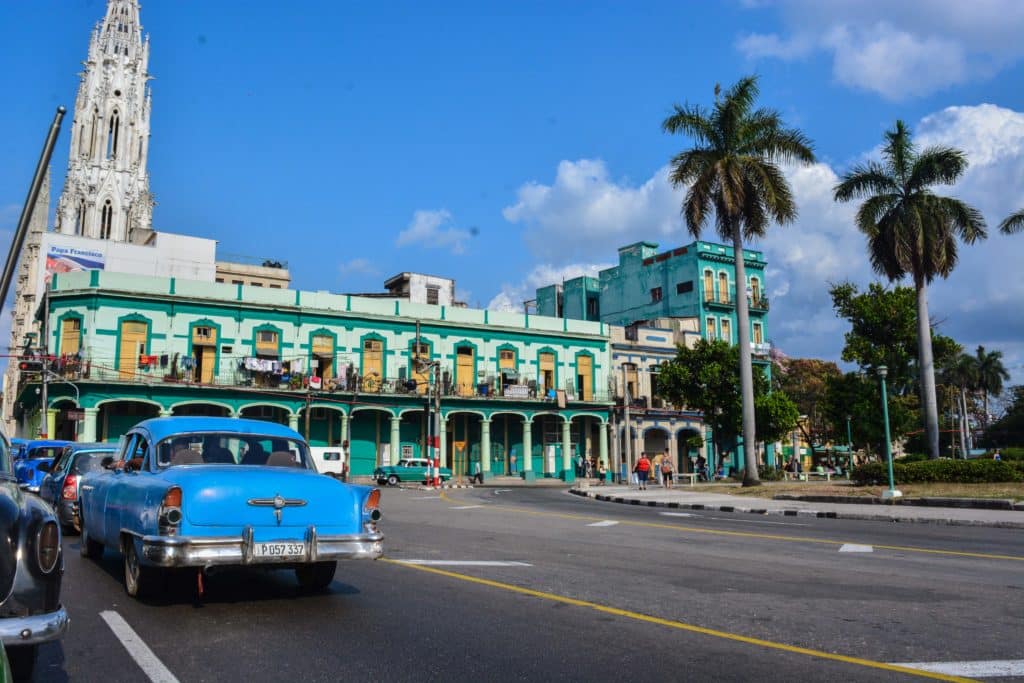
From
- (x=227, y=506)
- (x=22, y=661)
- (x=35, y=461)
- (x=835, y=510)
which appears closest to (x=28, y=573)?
(x=22, y=661)

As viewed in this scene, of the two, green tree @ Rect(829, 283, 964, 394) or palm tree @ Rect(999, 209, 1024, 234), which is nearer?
palm tree @ Rect(999, 209, 1024, 234)

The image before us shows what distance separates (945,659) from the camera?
5348 millimetres

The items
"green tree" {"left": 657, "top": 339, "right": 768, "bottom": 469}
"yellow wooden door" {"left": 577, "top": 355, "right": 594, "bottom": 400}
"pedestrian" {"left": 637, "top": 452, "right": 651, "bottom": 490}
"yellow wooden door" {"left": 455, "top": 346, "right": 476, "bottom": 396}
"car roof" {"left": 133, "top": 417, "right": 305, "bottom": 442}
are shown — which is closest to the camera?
"car roof" {"left": 133, "top": 417, "right": 305, "bottom": 442}

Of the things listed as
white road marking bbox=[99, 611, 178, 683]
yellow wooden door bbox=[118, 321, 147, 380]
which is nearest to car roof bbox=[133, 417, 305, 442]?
white road marking bbox=[99, 611, 178, 683]

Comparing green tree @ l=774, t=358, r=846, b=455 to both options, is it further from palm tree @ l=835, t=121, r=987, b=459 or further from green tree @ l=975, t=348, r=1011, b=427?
palm tree @ l=835, t=121, r=987, b=459

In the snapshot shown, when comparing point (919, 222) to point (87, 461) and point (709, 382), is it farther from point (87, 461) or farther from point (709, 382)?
point (87, 461)

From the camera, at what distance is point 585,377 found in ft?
182

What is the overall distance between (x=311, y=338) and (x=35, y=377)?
13.9 m

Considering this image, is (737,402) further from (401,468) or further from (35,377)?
(35,377)

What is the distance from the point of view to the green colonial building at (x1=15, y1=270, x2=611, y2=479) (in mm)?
41719

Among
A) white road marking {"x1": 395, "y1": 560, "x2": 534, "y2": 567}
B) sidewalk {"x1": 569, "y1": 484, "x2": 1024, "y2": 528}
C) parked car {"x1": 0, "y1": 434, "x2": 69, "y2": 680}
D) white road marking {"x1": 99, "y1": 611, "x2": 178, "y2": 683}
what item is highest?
parked car {"x1": 0, "y1": 434, "x2": 69, "y2": 680}

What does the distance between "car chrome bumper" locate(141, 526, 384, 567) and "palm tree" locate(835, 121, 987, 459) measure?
90.6ft

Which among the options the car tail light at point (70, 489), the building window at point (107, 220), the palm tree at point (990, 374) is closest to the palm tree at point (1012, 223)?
the car tail light at point (70, 489)

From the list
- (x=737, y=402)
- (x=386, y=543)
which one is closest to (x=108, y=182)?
(x=737, y=402)
